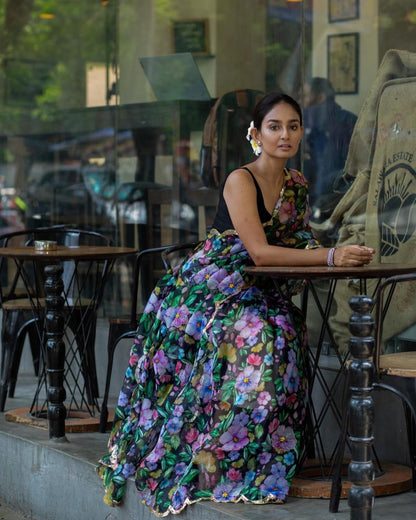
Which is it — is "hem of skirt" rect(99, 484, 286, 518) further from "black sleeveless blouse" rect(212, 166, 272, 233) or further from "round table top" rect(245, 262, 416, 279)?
"black sleeveless blouse" rect(212, 166, 272, 233)

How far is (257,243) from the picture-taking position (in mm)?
4137

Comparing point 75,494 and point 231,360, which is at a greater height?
point 231,360

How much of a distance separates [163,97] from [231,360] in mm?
3255

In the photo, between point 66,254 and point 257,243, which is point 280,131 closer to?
point 257,243

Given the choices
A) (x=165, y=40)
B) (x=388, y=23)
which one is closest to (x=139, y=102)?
(x=165, y=40)

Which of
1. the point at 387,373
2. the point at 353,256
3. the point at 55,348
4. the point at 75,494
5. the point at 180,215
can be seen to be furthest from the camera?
the point at 180,215

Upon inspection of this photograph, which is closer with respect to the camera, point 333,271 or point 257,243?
point 333,271

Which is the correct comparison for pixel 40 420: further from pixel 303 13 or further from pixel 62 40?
pixel 62 40

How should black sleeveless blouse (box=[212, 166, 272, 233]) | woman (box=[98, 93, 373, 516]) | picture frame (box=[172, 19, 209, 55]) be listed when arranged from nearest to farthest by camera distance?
woman (box=[98, 93, 373, 516]) < black sleeveless blouse (box=[212, 166, 272, 233]) < picture frame (box=[172, 19, 209, 55])

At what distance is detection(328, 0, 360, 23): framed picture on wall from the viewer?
534 cm

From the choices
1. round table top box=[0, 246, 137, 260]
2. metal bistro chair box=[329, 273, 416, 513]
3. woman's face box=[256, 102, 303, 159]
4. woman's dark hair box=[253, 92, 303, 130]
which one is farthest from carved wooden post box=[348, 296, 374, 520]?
round table top box=[0, 246, 137, 260]

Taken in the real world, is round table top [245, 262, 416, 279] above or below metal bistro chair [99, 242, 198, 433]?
above

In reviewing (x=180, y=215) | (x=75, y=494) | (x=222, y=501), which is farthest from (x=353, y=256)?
(x=180, y=215)

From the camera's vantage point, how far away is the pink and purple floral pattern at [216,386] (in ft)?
13.1
